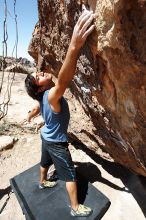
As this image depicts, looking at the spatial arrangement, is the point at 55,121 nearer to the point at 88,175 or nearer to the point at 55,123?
the point at 55,123

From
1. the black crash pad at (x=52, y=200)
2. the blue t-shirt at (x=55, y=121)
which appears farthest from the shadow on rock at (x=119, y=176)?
the blue t-shirt at (x=55, y=121)

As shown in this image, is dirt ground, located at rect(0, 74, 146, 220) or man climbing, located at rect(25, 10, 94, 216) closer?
man climbing, located at rect(25, 10, 94, 216)

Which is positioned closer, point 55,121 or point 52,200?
point 55,121

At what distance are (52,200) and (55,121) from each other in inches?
40.9

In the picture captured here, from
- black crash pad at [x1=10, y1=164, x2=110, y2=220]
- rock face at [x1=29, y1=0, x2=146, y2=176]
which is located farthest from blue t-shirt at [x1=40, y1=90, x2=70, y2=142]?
black crash pad at [x1=10, y1=164, x2=110, y2=220]

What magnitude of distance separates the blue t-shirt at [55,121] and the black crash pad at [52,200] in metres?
0.78

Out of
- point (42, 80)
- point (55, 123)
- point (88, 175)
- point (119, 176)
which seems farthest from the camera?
point (88, 175)

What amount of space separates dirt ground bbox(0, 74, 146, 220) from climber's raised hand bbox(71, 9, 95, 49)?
7.47 ft

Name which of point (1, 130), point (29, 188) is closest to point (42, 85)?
point (29, 188)

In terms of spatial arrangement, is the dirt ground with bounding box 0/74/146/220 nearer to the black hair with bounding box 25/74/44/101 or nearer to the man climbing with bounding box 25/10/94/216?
the man climbing with bounding box 25/10/94/216

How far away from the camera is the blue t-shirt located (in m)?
2.68

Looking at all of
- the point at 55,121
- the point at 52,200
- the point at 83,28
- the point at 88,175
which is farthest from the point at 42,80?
the point at 88,175

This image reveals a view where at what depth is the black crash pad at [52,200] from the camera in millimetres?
2930

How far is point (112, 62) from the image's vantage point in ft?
6.14
